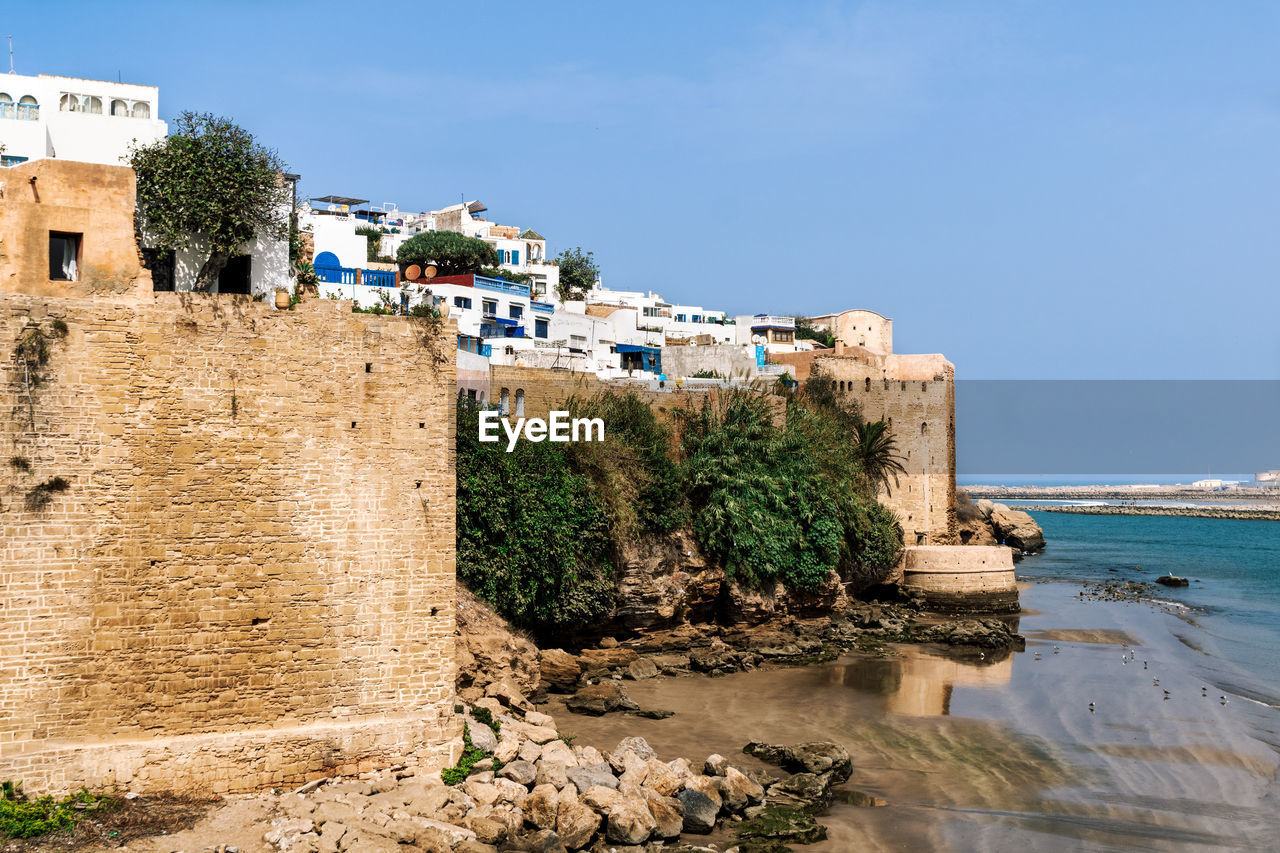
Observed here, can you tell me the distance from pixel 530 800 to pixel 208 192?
9.73m

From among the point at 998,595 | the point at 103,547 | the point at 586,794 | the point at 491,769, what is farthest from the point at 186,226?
the point at 998,595

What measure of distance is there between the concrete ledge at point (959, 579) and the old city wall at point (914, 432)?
9.06 feet

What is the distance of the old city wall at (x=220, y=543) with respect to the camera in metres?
10.6

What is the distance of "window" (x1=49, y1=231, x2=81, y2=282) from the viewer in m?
11.4

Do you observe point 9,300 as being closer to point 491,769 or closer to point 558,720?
point 491,769

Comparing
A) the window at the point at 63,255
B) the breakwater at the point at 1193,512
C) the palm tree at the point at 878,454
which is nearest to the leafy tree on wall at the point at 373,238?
the palm tree at the point at 878,454

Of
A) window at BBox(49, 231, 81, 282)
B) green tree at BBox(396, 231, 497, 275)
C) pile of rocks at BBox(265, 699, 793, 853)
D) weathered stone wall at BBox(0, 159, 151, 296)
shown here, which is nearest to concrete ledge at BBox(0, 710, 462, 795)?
pile of rocks at BBox(265, 699, 793, 853)

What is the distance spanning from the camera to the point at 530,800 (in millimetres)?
12320

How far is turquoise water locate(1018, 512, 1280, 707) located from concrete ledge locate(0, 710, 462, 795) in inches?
769

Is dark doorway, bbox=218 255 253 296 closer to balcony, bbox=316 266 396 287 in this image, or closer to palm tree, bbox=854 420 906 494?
balcony, bbox=316 266 396 287

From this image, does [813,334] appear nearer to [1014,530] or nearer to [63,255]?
[1014,530]

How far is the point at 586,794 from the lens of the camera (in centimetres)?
1262

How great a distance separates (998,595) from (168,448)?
2701 centimetres

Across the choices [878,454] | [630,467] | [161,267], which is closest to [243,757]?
[161,267]
